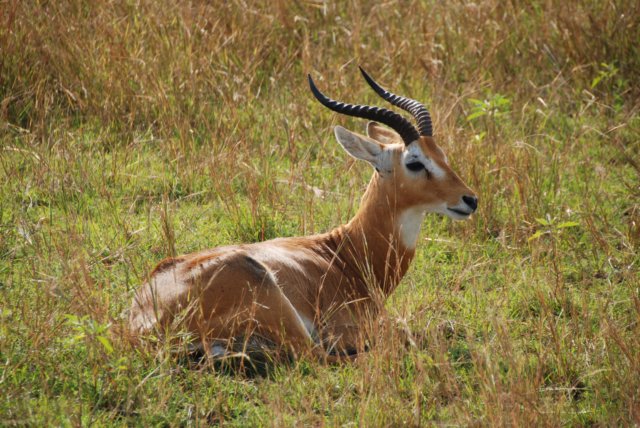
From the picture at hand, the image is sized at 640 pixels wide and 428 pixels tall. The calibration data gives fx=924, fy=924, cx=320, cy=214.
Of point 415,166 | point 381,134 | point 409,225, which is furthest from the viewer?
point 381,134

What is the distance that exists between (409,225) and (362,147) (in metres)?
0.58

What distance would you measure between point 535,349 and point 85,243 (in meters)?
2.93

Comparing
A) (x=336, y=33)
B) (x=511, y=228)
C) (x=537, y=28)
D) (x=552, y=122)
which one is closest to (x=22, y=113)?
(x=336, y=33)

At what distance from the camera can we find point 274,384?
4523mm

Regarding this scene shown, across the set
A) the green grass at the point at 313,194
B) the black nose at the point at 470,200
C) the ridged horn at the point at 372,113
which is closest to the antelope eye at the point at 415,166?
the ridged horn at the point at 372,113

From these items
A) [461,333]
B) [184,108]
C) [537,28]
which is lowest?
[461,333]

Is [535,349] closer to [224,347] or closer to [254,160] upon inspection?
[224,347]

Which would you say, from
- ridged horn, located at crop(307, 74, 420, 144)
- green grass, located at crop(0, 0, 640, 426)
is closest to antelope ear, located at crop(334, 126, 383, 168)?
ridged horn, located at crop(307, 74, 420, 144)

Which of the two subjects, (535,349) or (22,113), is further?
(22,113)

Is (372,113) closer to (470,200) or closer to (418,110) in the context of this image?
(418,110)

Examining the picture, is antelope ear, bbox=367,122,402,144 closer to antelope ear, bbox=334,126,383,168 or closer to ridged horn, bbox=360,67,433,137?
ridged horn, bbox=360,67,433,137

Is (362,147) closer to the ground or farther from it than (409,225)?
farther from it

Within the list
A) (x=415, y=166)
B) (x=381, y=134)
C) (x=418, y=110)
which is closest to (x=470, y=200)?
(x=415, y=166)

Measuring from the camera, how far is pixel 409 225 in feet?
19.5
